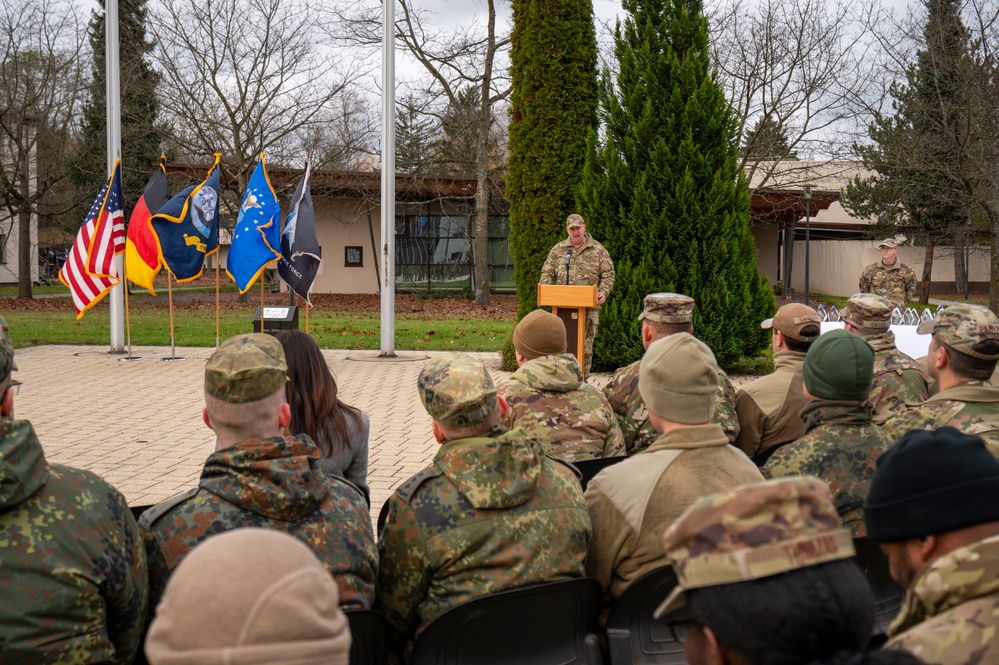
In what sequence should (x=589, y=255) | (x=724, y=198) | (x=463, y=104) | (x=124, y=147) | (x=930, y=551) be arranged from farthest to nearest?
(x=124, y=147) → (x=463, y=104) → (x=724, y=198) → (x=589, y=255) → (x=930, y=551)

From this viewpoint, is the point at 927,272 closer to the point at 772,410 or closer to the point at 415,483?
the point at 772,410

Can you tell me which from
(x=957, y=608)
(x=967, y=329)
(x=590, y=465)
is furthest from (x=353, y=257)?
(x=957, y=608)

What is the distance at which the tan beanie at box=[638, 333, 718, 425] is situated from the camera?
3.09 metres

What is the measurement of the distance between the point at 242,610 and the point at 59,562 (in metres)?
1.37

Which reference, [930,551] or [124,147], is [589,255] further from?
[124,147]

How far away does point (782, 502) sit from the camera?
4.69 feet

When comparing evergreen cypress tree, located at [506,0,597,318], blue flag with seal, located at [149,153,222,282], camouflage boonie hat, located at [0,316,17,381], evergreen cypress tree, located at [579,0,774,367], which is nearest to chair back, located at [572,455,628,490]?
camouflage boonie hat, located at [0,316,17,381]

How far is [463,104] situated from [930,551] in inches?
1039

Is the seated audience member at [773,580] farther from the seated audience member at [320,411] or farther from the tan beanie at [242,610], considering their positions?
the seated audience member at [320,411]

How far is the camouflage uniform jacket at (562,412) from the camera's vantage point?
168 inches

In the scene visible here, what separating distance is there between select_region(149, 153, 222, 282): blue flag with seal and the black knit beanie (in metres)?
11.8

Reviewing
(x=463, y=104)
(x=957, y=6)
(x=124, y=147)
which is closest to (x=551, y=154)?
(x=957, y=6)

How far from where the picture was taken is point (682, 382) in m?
3.09

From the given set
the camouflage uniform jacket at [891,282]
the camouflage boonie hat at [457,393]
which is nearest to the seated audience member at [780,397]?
the camouflage boonie hat at [457,393]
